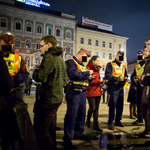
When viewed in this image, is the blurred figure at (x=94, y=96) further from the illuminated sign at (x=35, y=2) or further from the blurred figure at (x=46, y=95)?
the illuminated sign at (x=35, y=2)

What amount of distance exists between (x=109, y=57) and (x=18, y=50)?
77.5ft

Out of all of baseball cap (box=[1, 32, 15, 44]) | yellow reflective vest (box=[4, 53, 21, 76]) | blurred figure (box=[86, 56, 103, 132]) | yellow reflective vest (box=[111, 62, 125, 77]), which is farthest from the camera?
yellow reflective vest (box=[111, 62, 125, 77])

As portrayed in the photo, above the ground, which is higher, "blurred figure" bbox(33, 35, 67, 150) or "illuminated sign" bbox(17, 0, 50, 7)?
"illuminated sign" bbox(17, 0, 50, 7)

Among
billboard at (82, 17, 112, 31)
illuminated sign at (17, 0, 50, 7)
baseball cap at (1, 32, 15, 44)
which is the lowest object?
baseball cap at (1, 32, 15, 44)

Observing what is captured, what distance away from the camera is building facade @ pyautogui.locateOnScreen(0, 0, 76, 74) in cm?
3016

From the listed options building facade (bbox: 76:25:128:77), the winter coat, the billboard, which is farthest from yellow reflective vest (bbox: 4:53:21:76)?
the billboard

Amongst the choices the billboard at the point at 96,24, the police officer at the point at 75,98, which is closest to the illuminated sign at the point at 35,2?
the billboard at the point at 96,24

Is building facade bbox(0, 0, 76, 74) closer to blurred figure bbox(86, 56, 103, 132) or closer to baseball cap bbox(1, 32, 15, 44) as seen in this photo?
blurred figure bbox(86, 56, 103, 132)

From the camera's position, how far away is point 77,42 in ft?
120

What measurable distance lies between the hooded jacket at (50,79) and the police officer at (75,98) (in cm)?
78

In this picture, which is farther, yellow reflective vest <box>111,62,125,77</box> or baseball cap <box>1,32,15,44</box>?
yellow reflective vest <box>111,62,125,77</box>

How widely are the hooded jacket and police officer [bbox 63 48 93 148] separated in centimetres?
78

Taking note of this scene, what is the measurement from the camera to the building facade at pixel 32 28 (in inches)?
1187

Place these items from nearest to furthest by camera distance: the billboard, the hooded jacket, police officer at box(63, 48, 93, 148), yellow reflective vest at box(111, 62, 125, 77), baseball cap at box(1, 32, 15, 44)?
the hooded jacket < baseball cap at box(1, 32, 15, 44) < police officer at box(63, 48, 93, 148) < yellow reflective vest at box(111, 62, 125, 77) < the billboard
